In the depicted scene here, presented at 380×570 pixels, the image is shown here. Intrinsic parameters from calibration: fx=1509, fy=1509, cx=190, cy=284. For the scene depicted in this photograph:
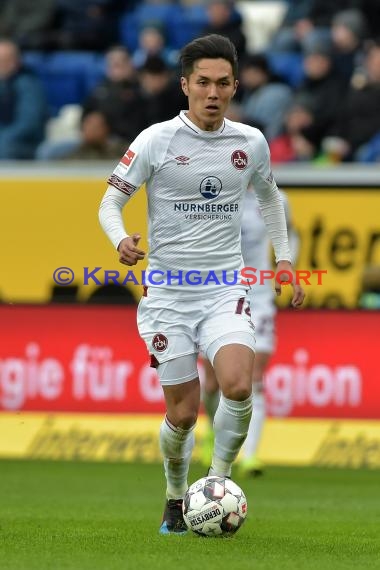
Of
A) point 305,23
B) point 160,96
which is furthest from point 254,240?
point 305,23

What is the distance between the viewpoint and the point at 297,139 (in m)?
17.4

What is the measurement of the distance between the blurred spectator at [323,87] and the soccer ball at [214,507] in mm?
10157

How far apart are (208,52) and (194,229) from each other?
3.11ft

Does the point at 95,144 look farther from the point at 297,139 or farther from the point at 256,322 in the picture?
the point at 256,322

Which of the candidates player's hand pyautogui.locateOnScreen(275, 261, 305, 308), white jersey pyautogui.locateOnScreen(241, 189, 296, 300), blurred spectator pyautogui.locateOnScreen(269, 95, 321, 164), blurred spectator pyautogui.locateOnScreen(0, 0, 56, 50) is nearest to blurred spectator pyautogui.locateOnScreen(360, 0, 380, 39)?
blurred spectator pyautogui.locateOnScreen(269, 95, 321, 164)

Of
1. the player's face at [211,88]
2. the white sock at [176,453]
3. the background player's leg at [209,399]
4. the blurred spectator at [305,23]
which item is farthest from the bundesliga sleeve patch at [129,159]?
the blurred spectator at [305,23]

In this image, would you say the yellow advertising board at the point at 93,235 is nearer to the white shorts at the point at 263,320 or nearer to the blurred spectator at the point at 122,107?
the white shorts at the point at 263,320

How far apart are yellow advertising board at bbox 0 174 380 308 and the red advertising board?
2.30ft

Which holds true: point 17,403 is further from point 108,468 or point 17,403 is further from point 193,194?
point 193,194

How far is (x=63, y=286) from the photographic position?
15.5 meters

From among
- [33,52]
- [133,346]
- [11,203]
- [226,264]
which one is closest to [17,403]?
[133,346]

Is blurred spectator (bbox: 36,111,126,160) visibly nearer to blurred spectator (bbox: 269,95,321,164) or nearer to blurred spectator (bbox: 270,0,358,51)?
blurred spectator (bbox: 269,95,321,164)

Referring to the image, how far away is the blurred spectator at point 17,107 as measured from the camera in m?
18.0

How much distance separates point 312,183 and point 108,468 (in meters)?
3.79
